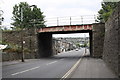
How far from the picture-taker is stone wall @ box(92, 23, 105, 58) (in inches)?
1935

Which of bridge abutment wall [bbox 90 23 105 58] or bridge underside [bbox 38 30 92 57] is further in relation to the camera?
bridge underside [bbox 38 30 92 57]

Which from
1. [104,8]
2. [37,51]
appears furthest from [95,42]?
[104,8]

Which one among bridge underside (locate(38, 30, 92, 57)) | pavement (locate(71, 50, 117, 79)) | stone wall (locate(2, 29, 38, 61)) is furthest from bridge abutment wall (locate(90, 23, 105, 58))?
pavement (locate(71, 50, 117, 79))

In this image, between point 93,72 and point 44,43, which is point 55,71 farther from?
point 44,43

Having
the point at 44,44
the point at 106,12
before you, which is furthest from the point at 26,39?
the point at 106,12

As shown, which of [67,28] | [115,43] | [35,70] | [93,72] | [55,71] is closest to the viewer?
[93,72]

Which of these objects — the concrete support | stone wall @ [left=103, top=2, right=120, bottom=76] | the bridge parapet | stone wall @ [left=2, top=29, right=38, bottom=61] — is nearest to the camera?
stone wall @ [left=103, top=2, right=120, bottom=76]

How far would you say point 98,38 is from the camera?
49.5 m

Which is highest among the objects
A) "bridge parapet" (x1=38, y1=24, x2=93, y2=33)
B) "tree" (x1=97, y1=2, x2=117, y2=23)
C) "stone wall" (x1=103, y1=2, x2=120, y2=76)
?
"tree" (x1=97, y1=2, x2=117, y2=23)

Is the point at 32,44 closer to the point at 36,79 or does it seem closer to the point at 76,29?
the point at 76,29

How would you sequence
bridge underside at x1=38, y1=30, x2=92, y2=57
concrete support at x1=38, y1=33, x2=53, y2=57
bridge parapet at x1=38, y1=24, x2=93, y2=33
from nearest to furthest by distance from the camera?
bridge parapet at x1=38, y1=24, x2=93, y2=33
concrete support at x1=38, y1=33, x2=53, y2=57
bridge underside at x1=38, y1=30, x2=92, y2=57

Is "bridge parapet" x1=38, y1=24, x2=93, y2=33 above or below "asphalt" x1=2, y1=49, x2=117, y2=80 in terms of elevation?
above

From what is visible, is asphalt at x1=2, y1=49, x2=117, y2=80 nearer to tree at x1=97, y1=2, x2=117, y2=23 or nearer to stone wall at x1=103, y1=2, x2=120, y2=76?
stone wall at x1=103, y1=2, x2=120, y2=76

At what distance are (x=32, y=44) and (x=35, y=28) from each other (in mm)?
3239
